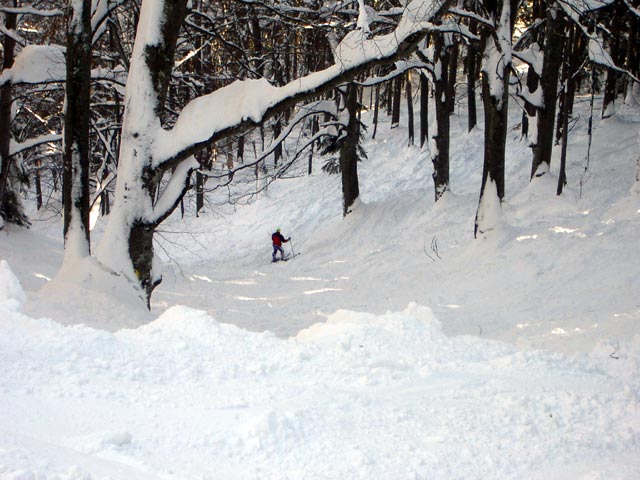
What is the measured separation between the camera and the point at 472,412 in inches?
A: 144

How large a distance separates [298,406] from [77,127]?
6.42 metres

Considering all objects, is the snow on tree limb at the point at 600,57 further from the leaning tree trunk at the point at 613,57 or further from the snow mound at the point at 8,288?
the snow mound at the point at 8,288

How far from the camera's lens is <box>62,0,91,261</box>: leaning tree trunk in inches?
327

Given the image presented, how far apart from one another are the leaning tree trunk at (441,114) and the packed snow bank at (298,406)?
11.3 meters

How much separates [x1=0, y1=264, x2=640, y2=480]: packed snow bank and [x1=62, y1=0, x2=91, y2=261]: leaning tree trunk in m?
3.94

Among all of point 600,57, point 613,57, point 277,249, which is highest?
point 613,57

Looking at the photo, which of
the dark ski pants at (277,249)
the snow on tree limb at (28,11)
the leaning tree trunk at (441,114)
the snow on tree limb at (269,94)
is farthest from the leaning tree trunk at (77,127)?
the dark ski pants at (277,249)

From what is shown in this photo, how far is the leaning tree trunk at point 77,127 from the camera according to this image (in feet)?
27.2

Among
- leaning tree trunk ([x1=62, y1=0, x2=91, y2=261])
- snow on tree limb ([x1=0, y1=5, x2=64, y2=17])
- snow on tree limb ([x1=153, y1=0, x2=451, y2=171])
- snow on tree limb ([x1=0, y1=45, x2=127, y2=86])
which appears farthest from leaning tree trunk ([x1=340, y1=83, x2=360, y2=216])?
leaning tree trunk ([x1=62, y1=0, x2=91, y2=261])

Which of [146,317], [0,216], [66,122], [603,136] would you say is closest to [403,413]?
[146,317]

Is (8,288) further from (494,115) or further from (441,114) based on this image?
(441,114)

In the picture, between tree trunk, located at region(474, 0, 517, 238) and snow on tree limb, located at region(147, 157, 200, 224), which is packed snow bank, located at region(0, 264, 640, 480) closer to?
snow on tree limb, located at region(147, 157, 200, 224)

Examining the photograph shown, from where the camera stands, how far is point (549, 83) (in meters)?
15.1

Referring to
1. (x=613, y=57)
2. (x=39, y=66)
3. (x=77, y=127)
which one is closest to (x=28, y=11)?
(x=39, y=66)
